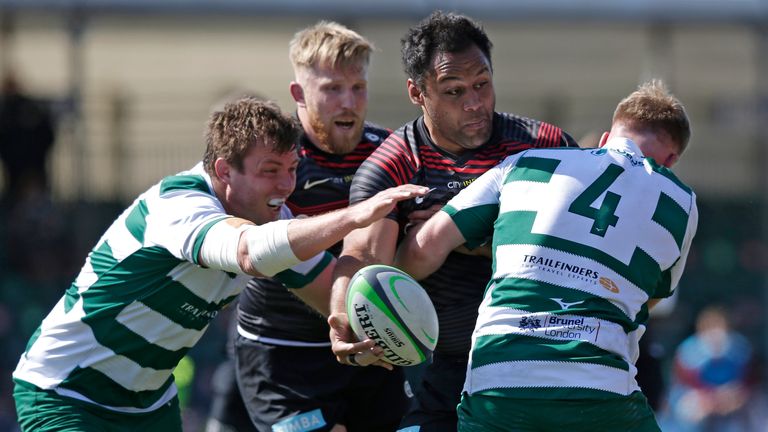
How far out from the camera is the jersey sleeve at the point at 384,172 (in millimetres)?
4445

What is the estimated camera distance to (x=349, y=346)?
418 cm

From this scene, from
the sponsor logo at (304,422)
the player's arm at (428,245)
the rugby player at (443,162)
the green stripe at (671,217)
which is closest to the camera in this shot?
the green stripe at (671,217)

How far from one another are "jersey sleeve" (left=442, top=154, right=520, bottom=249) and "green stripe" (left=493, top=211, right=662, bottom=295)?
11cm

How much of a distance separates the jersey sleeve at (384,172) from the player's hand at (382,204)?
0.55m

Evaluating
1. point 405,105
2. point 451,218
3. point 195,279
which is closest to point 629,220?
point 451,218

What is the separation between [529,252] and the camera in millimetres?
3836

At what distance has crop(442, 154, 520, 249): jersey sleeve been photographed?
4066mm

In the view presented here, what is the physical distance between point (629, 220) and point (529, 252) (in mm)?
368

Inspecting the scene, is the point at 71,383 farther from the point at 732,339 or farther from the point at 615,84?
the point at 615,84

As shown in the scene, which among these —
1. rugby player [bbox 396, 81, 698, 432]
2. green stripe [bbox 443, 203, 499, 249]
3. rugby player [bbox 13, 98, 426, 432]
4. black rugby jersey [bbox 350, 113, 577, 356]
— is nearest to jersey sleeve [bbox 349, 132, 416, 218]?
black rugby jersey [bbox 350, 113, 577, 356]

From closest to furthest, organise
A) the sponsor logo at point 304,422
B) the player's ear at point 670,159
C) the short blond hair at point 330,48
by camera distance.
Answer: the player's ear at point 670,159 < the sponsor logo at point 304,422 < the short blond hair at point 330,48

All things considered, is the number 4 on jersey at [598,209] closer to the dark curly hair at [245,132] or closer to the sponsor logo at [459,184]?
the sponsor logo at [459,184]

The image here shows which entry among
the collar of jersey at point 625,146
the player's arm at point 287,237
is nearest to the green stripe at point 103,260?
the player's arm at point 287,237

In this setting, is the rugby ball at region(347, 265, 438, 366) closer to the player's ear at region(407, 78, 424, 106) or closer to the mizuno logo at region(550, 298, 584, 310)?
the mizuno logo at region(550, 298, 584, 310)
